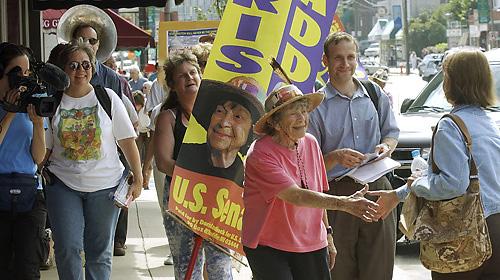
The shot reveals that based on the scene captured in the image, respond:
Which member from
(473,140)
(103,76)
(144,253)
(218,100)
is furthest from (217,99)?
(144,253)

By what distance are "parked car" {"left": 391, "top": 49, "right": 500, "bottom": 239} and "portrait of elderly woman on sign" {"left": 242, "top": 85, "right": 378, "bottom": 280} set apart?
4042 mm

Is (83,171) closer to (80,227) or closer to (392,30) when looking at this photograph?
(80,227)

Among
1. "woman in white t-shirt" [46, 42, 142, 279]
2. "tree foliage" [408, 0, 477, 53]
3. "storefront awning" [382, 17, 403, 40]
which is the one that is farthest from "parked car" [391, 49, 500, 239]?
"storefront awning" [382, 17, 403, 40]

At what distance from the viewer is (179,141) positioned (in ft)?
23.1

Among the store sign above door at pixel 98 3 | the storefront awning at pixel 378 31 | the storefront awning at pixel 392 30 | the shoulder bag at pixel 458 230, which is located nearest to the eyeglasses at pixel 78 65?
the shoulder bag at pixel 458 230

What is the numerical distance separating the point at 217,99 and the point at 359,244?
127 cm

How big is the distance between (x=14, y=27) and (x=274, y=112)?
6795mm

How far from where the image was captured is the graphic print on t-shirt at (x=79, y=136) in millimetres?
6781

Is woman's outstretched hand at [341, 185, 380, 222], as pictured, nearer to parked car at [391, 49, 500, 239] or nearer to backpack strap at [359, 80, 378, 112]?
backpack strap at [359, 80, 378, 112]

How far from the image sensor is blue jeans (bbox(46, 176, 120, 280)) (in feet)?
22.2

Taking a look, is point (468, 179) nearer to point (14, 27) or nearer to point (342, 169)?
point (342, 169)

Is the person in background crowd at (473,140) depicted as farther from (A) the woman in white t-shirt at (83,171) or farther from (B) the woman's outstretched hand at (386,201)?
(A) the woman in white t-shirt at (83,171)

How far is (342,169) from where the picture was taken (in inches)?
260

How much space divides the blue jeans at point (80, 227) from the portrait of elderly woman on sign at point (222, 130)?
0.76 meters
